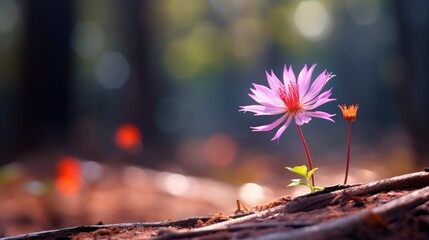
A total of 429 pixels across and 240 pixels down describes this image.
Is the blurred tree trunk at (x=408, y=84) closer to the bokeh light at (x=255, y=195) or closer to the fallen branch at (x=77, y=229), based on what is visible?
the bokeh light at (x=255, y=195)

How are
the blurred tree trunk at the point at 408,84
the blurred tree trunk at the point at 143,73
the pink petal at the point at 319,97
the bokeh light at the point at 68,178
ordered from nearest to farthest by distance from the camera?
the pink petal at the point at 319,97, the bokeh light at the point at 68,178, the blurred tree trunk at the point at 408,84, the blurred tree trunk at the point at 143,73

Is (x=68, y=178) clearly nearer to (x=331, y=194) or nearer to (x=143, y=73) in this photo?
(x=331, y=194)

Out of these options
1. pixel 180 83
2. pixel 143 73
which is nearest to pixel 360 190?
pixel 143 73

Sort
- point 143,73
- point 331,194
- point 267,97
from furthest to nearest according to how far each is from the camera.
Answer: point 143,73
point 267,97
point 331,194

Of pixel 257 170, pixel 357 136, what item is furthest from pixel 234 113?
pixel 257 170

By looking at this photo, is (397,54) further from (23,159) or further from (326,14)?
(326,14)

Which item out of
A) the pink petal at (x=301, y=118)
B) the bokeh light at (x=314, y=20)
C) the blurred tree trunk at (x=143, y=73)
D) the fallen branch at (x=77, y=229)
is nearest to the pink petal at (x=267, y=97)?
the pink petal at (x=301, y=118)
